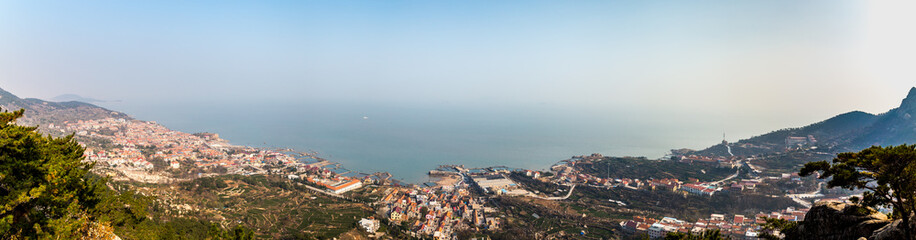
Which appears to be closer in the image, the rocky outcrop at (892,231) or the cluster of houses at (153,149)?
the rocky outcrop at (892,231)

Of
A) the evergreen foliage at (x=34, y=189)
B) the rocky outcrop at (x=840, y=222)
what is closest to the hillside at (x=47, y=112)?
the evergreen foliage at (x=34, y=189)

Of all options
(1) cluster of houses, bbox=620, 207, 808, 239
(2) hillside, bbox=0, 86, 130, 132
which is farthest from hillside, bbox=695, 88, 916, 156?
(2) hillside, bbox=0, 86, 130, 132

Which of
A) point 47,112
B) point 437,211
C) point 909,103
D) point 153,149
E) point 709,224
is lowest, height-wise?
point 437,211

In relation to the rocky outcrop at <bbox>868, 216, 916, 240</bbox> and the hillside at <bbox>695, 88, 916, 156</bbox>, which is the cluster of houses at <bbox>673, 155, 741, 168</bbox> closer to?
the hillside at <bbox>695, 88, 916, 156</bbox>

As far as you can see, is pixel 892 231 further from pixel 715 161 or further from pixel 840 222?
pixel 715 161

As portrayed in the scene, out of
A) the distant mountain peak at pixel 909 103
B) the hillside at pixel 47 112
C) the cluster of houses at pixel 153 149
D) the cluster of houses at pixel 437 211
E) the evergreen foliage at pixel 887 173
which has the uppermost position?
the distant mountain peak at pixel 909 103

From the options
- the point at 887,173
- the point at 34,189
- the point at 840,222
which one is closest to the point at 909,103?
the point at 840,222

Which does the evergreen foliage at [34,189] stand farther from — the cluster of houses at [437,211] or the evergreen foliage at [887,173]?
the cluster of houses at [437,211]
